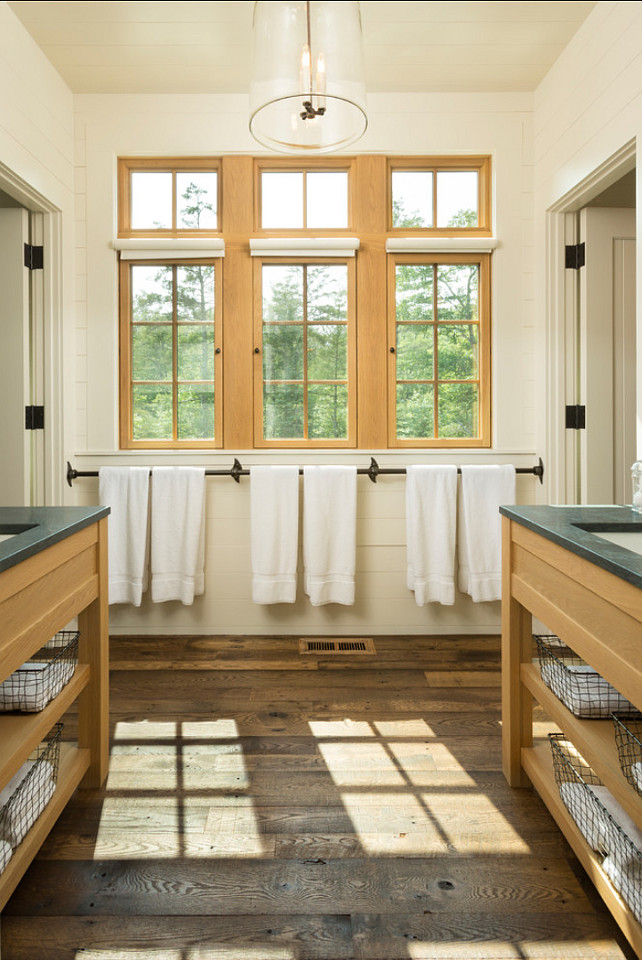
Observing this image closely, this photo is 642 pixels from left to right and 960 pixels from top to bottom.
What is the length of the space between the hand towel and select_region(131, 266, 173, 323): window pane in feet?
2.99

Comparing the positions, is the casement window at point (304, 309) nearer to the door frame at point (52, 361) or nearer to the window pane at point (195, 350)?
the window pane at point (195, 350)

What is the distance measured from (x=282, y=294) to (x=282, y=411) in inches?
22.3

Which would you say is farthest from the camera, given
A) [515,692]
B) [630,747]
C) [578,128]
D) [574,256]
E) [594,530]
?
[574,256]

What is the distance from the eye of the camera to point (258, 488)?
3.02 m

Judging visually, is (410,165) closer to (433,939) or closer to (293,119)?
(293,119)

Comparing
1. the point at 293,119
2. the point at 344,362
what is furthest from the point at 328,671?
the point at 293,119

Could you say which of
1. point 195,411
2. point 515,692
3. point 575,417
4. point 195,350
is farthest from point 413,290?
point 515,692

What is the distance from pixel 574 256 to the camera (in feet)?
9.80

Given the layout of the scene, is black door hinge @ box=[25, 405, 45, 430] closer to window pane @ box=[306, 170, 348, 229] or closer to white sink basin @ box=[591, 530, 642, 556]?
window pane @ box=[306, 170, 348, 229]

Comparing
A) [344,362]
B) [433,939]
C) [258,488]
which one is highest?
[344,362]

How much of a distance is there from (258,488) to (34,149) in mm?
1691

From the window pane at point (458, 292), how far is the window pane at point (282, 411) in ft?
2.66

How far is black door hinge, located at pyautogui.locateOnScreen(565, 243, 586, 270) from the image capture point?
9.75 feet

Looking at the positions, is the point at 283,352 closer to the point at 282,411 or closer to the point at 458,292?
the point at 282,411
